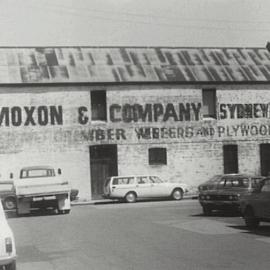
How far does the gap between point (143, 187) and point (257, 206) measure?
58.0ft

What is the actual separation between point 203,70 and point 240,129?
4.56 meters

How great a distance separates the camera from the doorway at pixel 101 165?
3775 centimetres

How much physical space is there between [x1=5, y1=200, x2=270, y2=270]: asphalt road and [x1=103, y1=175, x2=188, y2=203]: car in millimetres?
11813

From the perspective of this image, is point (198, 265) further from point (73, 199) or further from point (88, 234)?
point (73, 199)

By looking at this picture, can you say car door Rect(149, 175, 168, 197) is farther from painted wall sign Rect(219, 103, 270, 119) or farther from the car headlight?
the car headlight

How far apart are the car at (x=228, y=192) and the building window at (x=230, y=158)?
1728cm

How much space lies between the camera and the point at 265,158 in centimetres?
4081

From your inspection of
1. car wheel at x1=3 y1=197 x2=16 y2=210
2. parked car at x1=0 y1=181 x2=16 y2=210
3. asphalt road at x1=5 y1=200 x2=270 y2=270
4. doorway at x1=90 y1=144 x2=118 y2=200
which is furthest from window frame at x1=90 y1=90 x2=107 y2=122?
asphalt road at x1=5 y1=200 x2=270 y2=270

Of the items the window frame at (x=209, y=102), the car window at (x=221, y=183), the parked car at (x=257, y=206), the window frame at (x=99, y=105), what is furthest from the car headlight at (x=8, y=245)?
the window frame at (x=209, y=102)

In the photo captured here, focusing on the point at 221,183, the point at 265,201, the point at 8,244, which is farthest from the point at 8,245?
the point at 221,183

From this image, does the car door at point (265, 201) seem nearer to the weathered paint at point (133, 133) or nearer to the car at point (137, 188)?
the car at point (137, 188)

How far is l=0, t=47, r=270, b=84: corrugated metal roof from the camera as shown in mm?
38094

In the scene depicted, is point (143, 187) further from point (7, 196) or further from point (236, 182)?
point (236, 182)

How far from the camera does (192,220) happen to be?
20.0 m
